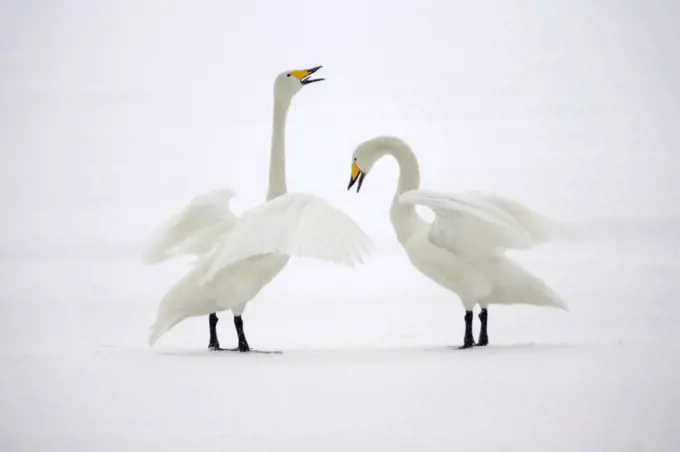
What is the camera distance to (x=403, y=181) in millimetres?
7020

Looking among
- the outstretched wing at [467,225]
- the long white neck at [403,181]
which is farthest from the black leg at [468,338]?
the long white neck at [403,181]

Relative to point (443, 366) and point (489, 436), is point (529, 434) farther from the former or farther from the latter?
point (443, 366)

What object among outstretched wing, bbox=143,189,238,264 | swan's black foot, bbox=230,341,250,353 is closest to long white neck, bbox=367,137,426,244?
outstretched wing, bbox=143,189,238,264

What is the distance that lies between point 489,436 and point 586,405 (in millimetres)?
606

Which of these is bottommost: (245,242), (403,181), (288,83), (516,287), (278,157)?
(516,287)

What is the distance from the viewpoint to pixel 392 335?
7.26 metres

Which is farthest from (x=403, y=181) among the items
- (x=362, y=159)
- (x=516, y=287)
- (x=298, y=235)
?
(x=298, y=235)

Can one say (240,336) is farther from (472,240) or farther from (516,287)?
(516,287)

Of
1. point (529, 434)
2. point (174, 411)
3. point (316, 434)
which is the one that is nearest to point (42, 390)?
point (174, 411)

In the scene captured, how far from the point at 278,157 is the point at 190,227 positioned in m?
0.66

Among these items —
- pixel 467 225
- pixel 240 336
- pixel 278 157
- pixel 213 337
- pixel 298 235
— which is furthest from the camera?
pixel 278 157

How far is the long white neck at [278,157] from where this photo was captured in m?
6.89

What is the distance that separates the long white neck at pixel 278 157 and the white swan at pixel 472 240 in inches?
26.8

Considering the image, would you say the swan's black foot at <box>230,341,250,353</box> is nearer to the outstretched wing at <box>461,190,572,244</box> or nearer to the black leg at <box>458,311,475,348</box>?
the black leg at <box>458,311,475,348</box>
